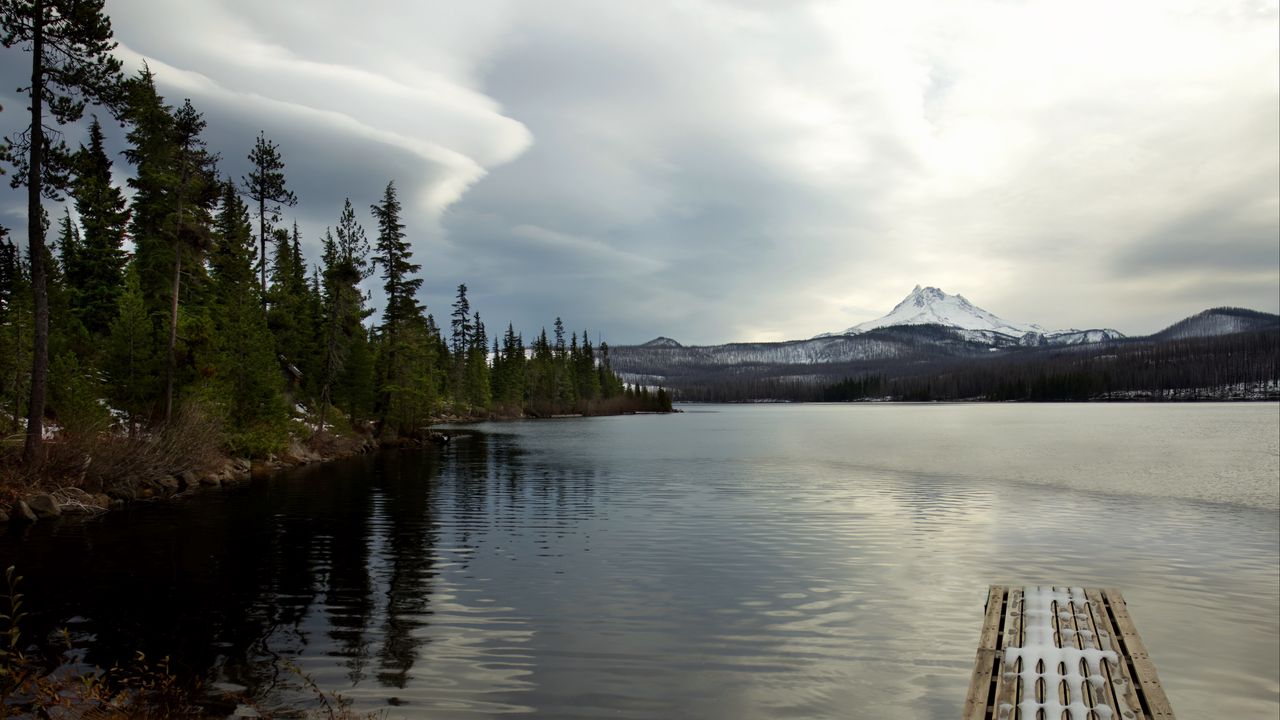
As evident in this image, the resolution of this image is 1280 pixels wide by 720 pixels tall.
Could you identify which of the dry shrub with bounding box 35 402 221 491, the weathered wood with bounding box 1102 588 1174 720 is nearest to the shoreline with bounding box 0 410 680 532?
the dry shrub with bounding box 35 402 221 491

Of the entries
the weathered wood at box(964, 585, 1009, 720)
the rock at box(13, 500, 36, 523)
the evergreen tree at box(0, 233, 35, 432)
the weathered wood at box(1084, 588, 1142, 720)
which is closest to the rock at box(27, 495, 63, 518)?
the rock at box(13, 500, 36, 523)

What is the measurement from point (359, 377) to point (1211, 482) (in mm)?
51539

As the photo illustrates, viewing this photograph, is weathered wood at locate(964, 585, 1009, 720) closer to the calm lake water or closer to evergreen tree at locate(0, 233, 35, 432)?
the calm lake water

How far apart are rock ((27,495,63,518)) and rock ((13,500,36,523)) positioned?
39cm

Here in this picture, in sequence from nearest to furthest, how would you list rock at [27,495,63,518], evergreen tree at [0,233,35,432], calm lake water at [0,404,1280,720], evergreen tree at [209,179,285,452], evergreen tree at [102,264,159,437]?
1. calm lake water at [0,404,1280,720]
2. rock at [27,495,63,518]
3. evergreen tree at [0,233,35,432]
4. evergreen tree at [102,264,159,437]
5. evergreen tree at [209,179,285,452]

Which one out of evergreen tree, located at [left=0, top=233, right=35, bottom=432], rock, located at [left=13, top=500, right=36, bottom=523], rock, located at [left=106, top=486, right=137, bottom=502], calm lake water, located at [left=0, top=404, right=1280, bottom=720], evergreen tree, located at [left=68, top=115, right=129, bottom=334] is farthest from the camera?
evergreen tree, located at [left=68, top=115, right=129, bottom=334]

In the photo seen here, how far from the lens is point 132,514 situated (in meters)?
22.1

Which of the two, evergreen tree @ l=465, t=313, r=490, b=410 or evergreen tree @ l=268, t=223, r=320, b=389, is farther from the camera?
evergreen tree @ l=465, t=313, r=490, b=410

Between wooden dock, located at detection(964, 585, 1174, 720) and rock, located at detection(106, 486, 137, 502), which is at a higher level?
rock, located at detection(106, 486, 137, 502)

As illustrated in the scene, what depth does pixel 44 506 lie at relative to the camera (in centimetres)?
2095

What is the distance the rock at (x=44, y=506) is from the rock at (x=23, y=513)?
389mm

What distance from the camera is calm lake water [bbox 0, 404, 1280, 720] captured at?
942cm

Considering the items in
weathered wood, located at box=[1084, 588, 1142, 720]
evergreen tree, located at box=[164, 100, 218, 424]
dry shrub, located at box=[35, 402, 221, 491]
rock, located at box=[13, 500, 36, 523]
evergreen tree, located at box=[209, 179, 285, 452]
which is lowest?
weathered wood, located at box=[1084, 588, 1142, 720]

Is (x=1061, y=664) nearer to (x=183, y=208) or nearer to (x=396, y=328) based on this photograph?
(x=183, y=208)
